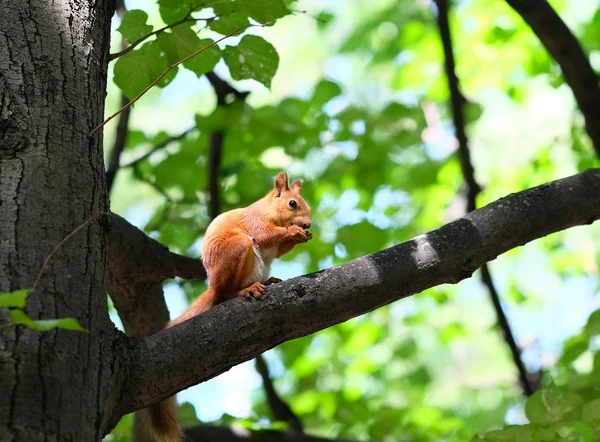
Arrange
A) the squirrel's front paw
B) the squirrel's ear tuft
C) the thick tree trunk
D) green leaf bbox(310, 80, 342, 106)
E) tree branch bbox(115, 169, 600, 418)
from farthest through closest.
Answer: green leaf bbox(310, 80, 342, 106), the squirrel's ear tuft, the squirrel's front paw, tree branch bbox(115, 169, 600, 418), the thick tree trunk

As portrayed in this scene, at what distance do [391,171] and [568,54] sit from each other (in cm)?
238

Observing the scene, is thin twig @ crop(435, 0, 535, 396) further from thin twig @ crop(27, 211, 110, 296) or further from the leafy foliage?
the leafy foliage

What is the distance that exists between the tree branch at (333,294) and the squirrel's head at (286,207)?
3.44 ft

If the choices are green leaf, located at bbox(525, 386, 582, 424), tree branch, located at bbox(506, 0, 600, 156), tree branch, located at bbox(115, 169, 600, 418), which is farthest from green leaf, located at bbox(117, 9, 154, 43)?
green leaf, located at bbox(525, 386, 582, 424)

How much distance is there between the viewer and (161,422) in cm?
241

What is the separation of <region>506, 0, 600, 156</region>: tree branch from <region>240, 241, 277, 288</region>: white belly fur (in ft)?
5.21

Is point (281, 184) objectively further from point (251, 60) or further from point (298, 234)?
point (251, 60)

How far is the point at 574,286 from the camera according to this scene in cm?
778

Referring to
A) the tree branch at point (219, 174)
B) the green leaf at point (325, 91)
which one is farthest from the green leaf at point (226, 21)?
the green leaf at point (325, 91)

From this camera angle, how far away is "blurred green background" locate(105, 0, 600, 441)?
11.1 feet

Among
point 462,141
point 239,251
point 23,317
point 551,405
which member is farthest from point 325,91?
point 23,317

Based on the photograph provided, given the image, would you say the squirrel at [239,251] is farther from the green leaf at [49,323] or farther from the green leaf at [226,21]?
the green leaf at [49,323]

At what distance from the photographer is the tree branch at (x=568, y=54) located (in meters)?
3.24

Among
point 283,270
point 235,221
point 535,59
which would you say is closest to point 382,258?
point 235,221
